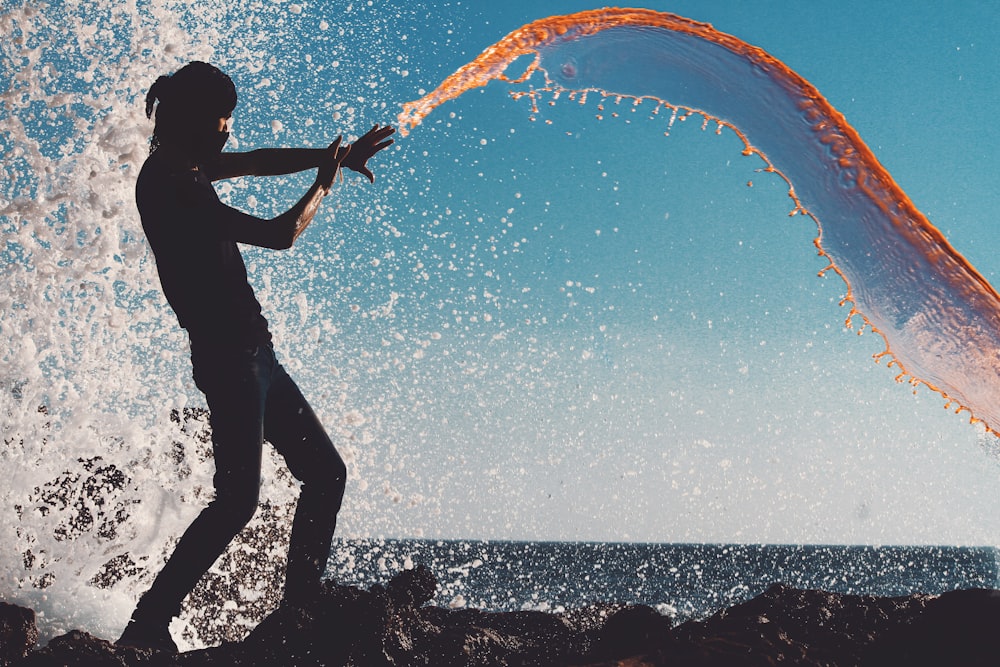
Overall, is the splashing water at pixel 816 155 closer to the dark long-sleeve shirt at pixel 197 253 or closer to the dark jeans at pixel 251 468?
the dark long-sleeve shirt at pixel 197 253

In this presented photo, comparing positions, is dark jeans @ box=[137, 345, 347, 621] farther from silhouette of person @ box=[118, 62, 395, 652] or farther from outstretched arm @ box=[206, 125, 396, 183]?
outstretched arm @ box=[206, 125, 396, 183]

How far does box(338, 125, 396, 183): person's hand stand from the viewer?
3.52 m

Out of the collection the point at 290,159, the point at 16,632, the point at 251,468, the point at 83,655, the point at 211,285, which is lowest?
the point at 83,655

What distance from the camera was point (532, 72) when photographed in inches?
156

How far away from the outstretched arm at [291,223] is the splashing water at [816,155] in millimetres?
560

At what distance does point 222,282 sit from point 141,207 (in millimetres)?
461

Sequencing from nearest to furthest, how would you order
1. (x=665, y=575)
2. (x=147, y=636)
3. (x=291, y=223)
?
(x=147, y=636) < (x=291, y=223) < (x=665, y=575)

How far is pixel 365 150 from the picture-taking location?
3.54m

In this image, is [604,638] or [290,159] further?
[290,159]

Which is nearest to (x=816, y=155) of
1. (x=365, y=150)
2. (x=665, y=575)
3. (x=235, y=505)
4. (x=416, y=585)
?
(x=365, y=150)

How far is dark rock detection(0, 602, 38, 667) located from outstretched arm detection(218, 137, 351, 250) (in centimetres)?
185

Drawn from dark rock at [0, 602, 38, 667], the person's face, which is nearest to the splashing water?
the person's face

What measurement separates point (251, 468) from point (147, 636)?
721 millimetres

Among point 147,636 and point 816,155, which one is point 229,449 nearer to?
point 147,636
